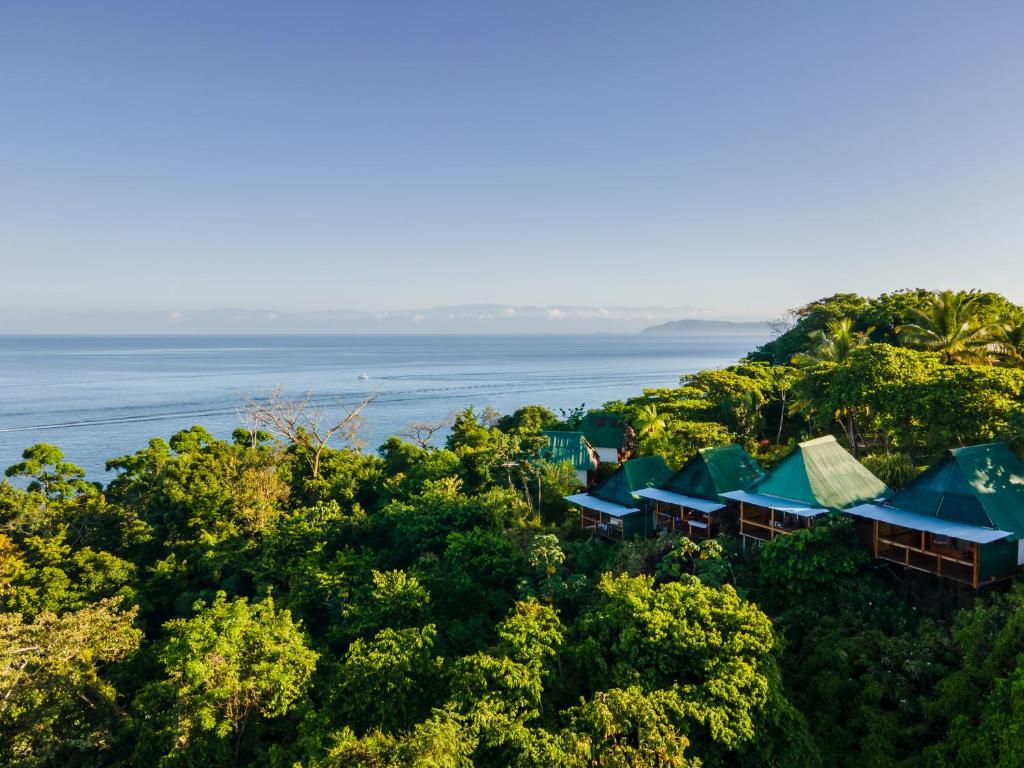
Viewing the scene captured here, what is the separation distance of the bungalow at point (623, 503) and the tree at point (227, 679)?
11.1 metres

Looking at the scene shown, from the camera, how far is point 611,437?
33.8 m

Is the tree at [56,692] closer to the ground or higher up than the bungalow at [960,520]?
closer to the ground

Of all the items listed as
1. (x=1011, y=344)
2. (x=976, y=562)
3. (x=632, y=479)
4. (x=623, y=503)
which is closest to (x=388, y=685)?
(x=623, y=503)

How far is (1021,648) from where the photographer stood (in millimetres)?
10672

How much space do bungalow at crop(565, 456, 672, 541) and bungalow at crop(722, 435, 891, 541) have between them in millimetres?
3813

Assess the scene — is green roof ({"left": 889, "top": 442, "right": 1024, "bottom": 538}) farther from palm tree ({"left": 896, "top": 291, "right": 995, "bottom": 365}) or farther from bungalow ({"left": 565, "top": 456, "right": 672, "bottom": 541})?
palm tree ({"left": 896, "top": 291, "right": 995, "bottom": 365})

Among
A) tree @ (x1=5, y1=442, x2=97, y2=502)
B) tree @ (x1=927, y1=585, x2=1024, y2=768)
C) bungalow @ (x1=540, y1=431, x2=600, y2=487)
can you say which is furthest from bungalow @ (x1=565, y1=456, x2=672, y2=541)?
tree @ (x1=5, y1=442, x2=97, y2=502)

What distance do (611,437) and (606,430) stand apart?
1.94ft

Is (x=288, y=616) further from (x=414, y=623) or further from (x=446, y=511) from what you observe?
(x=446, y=511)

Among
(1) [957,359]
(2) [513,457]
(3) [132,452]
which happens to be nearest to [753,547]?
(2) [513,457]

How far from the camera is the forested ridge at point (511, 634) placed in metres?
Result: 10.6

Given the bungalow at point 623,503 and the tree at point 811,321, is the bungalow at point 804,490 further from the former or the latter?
the tree at point 811,321

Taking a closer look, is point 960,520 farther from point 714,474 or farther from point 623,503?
point 623,503

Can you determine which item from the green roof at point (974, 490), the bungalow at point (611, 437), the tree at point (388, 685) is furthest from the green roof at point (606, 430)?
the tree at point (388, 685)
